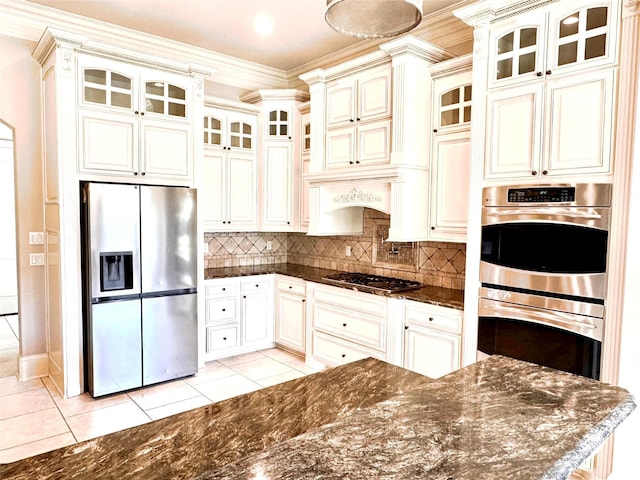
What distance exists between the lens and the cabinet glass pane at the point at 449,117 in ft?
10.6

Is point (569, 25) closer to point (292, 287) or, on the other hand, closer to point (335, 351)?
point (335, 351)

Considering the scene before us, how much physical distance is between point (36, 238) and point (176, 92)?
181 cm

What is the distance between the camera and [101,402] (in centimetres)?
337

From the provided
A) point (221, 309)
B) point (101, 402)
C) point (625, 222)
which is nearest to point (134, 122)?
point (221, 309)

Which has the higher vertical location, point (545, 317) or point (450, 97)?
point (450, 97)

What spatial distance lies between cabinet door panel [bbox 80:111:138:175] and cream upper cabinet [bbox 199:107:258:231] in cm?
81

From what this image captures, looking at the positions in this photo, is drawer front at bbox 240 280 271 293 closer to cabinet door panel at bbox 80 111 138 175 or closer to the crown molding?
cabinet door panel at bbox 80 111 138 175

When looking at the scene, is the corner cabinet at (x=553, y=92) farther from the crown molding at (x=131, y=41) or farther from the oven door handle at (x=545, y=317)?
the crown molding at (x=131, y=41)

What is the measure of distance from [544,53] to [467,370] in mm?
2017

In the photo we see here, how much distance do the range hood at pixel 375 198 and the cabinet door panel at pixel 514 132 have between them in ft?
2.41

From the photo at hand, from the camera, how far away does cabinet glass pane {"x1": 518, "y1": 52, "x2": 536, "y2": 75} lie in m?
2.50

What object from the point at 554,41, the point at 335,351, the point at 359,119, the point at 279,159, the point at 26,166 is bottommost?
the point at 335,351

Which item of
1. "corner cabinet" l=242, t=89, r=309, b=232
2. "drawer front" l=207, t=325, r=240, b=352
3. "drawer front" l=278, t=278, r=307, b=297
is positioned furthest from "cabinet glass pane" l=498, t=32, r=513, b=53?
"drawer front" l=207, t=325, r=240, b=352

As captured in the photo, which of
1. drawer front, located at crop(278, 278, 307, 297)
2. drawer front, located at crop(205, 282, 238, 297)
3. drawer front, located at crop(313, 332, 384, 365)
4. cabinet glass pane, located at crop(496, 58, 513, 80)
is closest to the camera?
cabinet glass pane, located at crop(496, 58, 513, 80)
